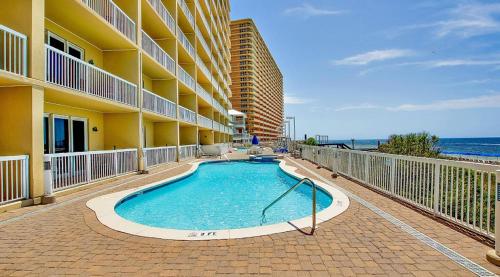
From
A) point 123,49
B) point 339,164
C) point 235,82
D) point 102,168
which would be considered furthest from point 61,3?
point 235,82

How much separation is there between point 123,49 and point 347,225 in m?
11.9

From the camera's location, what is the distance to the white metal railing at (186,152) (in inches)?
718

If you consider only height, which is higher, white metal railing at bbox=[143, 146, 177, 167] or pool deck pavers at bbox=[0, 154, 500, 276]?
white metal railing at bbox=[143, 146, 177, 167]

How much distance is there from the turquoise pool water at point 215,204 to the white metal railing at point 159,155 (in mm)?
2662

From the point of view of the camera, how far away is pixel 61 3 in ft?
26.8

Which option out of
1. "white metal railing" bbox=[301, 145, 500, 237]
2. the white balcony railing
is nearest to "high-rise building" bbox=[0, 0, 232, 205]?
the white balcony railing

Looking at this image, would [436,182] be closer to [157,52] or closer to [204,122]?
[157,52]

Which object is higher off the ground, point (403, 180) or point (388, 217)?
point (403, 180)

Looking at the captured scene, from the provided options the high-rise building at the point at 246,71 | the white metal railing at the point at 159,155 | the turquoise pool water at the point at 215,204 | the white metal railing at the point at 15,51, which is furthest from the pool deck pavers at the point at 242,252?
the high-rise building at the point at 246,71

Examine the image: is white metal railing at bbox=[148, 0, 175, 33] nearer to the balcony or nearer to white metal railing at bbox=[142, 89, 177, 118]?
the balcony

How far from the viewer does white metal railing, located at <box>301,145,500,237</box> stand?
14.0ft

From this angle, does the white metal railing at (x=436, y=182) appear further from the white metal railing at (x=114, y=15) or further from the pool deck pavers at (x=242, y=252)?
the white metal railing at (x=114, y=15)

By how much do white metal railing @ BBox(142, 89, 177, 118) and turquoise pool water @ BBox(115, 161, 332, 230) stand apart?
4.49 m

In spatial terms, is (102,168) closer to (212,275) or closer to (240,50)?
(212,275)
